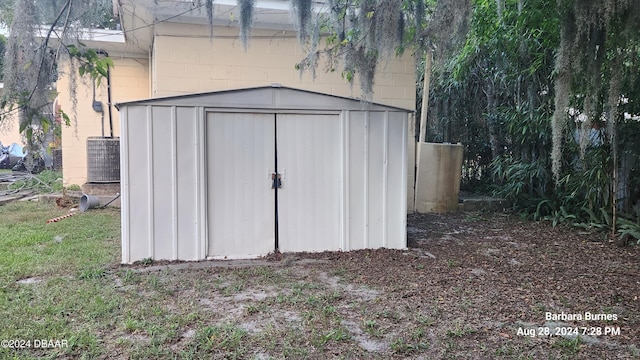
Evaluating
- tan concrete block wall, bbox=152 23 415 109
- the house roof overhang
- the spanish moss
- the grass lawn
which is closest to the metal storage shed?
the grass lawn

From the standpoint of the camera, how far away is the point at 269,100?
4812mm

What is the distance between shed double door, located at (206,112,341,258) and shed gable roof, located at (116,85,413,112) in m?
0.11

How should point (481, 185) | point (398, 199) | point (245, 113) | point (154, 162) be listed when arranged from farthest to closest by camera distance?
point (481, 185) < point (398, 199) < point (245, 113) < point (154, 162)

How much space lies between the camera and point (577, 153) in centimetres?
655

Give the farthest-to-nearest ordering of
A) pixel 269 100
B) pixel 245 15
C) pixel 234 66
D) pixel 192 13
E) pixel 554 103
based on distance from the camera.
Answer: pixel 234 66 → pixel 192 13 → pixel 554 103 → pixel 269 100 → pixel 245 15

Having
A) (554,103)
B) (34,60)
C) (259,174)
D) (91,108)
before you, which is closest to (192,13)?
(259,174)

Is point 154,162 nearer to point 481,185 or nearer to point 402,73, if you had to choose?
point 402,73

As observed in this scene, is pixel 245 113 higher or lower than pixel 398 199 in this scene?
higher

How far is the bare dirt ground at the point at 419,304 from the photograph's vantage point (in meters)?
2.74

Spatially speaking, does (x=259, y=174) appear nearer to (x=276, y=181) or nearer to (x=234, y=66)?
(x=276, y=181)

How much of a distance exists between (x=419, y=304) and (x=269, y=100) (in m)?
2.69

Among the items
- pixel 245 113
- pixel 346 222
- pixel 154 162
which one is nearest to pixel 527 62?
pixel 346 222

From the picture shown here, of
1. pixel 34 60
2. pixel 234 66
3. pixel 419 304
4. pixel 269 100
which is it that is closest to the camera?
pixel 34 60

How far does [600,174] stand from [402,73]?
11.3ft
